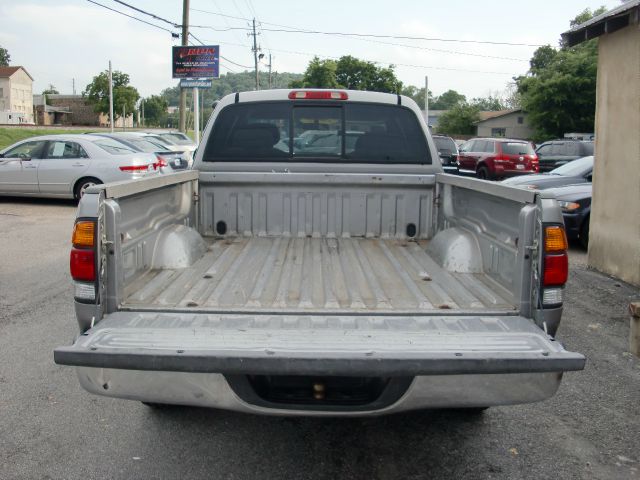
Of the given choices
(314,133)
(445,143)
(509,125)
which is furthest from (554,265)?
(509,125)

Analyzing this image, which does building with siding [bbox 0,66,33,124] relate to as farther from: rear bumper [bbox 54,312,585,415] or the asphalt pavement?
rear bumper [bbox 54,312,585,415]

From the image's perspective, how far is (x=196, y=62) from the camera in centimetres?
3331

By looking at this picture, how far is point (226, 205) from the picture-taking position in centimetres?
512

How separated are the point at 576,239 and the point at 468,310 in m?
8.26

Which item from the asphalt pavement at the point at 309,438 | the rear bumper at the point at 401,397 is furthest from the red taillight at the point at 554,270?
the asphalt pavement at the point at 309,438

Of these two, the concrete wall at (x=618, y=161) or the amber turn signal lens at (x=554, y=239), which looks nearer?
the amber turn signal lens at (x=554, y=239)

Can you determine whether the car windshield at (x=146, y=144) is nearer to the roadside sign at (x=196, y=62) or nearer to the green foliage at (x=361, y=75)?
the roadside sign at (x=196, y=62)

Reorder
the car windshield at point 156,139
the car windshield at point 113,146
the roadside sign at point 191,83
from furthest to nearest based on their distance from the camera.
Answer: the roadside sign at point 191,83 → the car windshield at point 156,139 → the car windshield at point 113,146

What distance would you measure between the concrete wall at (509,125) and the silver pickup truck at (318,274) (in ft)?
194

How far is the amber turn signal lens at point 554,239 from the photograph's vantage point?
3162 millimetres

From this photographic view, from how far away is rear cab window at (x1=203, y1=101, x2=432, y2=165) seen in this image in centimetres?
535

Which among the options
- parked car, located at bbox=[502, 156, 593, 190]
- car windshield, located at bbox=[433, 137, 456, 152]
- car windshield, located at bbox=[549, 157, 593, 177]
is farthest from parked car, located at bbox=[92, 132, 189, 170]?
car windshield, located at bbox=[549, 157, 593, 177]

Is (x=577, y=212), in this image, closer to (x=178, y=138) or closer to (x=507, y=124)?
(x=178, y=138)

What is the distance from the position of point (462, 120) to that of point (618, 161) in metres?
63.9
